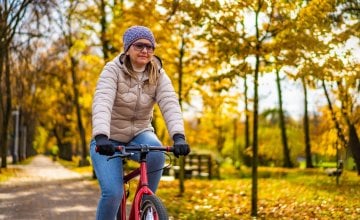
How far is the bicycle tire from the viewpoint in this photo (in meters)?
3.60

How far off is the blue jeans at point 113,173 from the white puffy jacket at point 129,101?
12 cm

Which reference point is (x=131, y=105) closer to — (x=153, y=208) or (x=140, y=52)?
(x=140, y=52)

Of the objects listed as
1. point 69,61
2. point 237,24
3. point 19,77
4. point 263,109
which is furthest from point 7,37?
point 263,109

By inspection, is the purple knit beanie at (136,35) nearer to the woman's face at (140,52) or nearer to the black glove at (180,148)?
the woman's face at (140,52)

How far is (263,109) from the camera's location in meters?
43.2

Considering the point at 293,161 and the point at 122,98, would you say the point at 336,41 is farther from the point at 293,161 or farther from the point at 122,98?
the point at 293,161

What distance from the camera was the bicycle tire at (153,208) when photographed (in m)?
3.60

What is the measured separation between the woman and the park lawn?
5417mm

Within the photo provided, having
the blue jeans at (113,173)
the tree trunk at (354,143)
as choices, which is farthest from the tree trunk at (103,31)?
the blue jeans at (113,173)

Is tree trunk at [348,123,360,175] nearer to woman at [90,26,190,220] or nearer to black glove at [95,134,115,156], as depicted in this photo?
woman at [90,26,190,220]

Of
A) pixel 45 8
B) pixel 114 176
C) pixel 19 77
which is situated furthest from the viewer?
pixel 19 77

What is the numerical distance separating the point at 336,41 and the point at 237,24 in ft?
5.72

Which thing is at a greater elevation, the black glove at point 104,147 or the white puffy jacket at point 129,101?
the white puffy jacket at point 129,101

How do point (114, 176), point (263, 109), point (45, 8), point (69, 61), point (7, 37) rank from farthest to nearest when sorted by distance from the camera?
1. point (263, 109)
2. point (69, 61)
3. point (7, 37)
4. point (45, 8)
5. point (114, 176)
